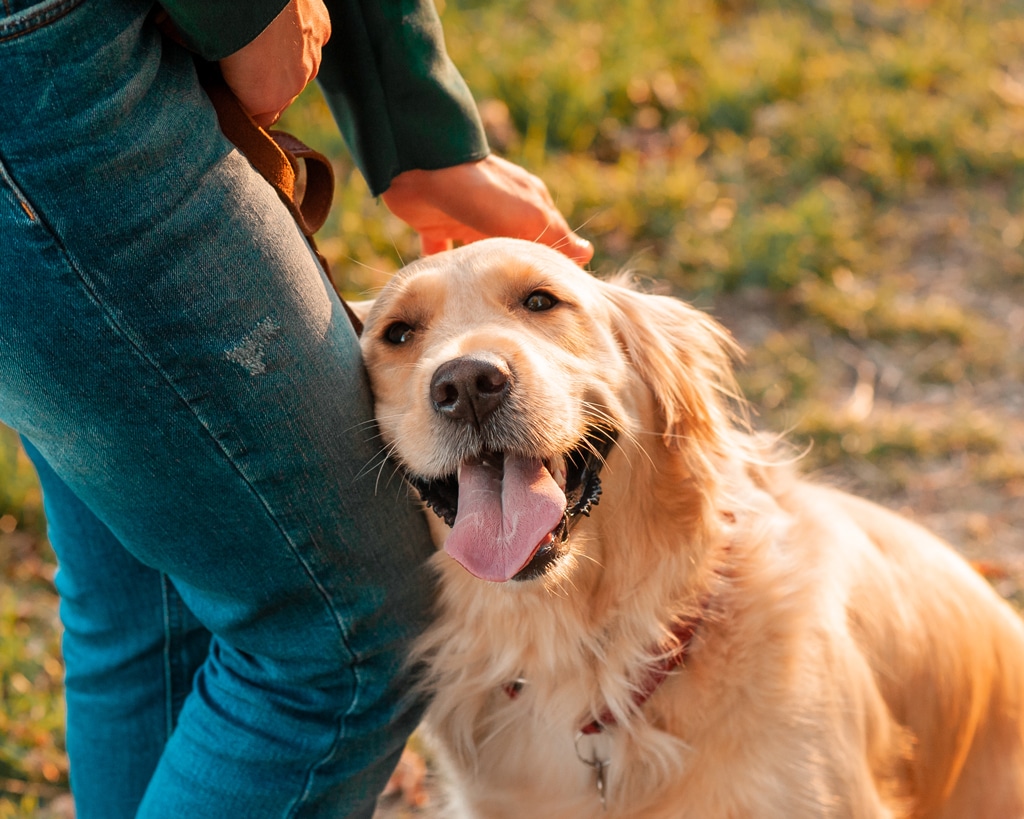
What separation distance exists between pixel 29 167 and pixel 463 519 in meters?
0.88

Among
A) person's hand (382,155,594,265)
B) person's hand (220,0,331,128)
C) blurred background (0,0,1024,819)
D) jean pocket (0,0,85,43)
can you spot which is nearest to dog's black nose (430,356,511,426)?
person's hand (382,155,594,265)

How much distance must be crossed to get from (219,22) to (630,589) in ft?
4.21

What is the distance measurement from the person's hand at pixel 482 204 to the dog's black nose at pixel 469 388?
0.40 metres

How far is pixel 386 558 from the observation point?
1742 millimetres

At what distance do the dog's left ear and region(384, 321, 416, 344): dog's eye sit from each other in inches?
17.3

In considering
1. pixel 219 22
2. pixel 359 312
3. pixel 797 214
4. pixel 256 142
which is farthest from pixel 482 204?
pixel 797 214

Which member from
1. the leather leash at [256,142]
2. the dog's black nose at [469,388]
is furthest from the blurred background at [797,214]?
the dog's black nose at [469,388]

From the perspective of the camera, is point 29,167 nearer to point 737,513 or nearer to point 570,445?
point 570,445

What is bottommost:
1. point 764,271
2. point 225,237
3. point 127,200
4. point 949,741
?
point 764,271

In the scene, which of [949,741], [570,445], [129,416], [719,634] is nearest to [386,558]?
[570,445]

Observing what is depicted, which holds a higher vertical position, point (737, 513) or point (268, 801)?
point (268, 801)

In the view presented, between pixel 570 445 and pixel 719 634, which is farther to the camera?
pixel 719 634

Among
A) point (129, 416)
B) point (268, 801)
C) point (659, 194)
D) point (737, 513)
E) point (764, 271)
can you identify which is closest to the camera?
point (129, 416)

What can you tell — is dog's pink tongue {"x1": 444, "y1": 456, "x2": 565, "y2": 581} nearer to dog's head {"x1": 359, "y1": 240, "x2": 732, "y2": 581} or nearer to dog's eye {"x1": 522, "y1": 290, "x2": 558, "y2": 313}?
dog's head {"x1": 359, "y1": 240, "x2": 732, "y2": 581}
